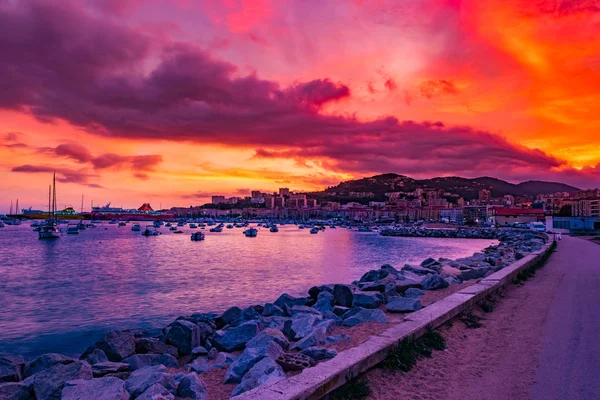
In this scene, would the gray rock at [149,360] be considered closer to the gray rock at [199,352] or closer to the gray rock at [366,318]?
the gray rock at [199,352]

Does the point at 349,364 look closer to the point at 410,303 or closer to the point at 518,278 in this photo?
the point at 410,303

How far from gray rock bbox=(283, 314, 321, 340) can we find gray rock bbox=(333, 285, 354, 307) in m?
3.42

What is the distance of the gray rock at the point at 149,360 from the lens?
765 centimetres

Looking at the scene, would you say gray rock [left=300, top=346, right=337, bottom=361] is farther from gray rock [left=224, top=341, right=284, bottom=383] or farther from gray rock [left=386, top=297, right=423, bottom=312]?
gray rock [left=386, top=297, right=423, bottom=312]

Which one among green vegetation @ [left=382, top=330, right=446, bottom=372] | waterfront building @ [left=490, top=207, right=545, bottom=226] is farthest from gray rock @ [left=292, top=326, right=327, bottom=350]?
waterfront building @ [left=490, top=207, right=545, bottom=226]

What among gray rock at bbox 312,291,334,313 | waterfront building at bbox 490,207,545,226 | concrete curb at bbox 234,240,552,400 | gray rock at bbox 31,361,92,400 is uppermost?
waterfront building at bbox 490,207,545,226

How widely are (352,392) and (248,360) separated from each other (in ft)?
6.52

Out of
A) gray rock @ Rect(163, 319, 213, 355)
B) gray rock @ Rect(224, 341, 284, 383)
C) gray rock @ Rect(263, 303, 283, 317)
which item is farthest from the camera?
gray rock @ Rect(263, 303, 283, 317)

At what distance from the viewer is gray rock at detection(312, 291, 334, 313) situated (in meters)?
12.5

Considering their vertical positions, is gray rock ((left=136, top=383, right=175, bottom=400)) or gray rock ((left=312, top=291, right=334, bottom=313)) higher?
gray rock ((left=136, top=383, right=175, bottom=400))

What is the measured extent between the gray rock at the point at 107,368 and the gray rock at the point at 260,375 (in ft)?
9.69

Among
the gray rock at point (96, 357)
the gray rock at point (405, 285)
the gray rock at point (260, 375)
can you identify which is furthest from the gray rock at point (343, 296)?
the gray rock at point (260, 375)

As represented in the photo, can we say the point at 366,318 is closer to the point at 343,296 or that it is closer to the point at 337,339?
the point at 337,339

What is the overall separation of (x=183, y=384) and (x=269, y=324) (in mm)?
5323
